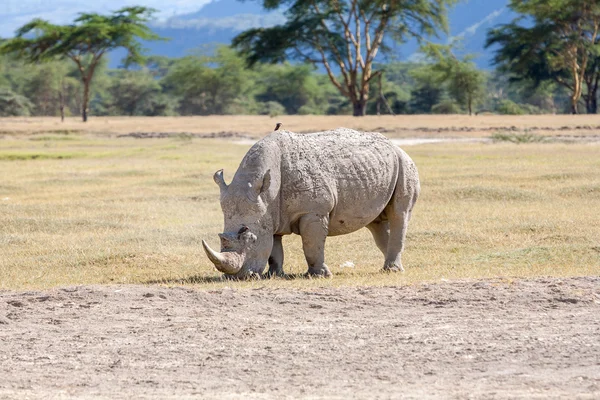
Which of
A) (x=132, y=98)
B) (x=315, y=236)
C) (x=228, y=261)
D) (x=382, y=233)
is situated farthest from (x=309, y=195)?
(x=132, y=98)

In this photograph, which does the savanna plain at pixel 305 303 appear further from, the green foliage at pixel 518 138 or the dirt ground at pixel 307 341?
the green foliage at pixel 518 138

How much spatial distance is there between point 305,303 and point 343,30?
162ft

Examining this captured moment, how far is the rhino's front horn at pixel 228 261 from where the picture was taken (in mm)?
9688

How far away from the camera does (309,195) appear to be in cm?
1043

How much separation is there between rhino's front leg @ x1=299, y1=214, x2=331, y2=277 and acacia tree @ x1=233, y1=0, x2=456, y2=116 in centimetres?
4249

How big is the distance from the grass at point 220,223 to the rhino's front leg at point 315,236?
1.21 ft

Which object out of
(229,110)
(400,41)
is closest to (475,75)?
(400,41)

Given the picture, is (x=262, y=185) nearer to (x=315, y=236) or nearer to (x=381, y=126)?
(x=315, y=236)

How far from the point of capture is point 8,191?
21.5 metres

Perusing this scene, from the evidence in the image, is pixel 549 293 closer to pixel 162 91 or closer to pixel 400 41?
pixel 400 41

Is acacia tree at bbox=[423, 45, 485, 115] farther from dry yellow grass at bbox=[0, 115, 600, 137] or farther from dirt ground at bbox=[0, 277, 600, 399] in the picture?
dirt ground at bbox=[0, 277, 600, 399]

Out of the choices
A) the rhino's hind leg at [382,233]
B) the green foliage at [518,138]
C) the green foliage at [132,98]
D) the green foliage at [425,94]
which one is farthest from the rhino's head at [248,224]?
the green foliage at [132,98]

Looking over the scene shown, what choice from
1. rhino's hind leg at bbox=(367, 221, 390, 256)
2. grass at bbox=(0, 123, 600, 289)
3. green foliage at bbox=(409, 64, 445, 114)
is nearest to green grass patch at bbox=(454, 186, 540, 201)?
grass at bbox=(0, 123, 600, 289)

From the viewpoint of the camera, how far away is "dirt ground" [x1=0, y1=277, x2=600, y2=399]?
6043 millimetres
